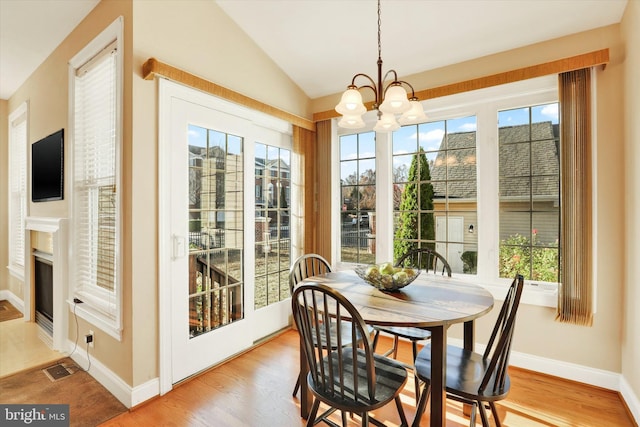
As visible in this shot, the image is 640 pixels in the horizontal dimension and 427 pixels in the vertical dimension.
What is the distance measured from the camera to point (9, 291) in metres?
4.44

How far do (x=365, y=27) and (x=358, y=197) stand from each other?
1.61m

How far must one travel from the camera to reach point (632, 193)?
204cm

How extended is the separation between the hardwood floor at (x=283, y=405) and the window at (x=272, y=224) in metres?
0.85

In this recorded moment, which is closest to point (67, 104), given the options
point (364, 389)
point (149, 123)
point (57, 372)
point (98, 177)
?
point (98, 177)

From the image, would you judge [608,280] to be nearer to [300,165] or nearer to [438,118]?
[438,118]

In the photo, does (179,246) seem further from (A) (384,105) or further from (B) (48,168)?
(B) (48,168)

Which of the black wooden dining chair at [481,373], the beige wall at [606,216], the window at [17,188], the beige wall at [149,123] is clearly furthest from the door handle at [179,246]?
the window at [17,188]

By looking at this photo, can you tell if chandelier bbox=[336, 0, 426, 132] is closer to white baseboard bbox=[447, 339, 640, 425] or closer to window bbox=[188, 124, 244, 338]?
window bbox=[188, 124, 244, 338]

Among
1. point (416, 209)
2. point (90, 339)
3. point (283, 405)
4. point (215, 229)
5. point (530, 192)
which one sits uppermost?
point (530, 192)

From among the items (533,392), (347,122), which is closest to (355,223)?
(347,122)

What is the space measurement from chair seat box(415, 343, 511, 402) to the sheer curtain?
109cm

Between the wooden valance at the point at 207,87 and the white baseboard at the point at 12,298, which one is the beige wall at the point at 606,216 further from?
the white baseboard at the point at 12,298

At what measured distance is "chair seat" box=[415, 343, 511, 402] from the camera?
4.70 feet

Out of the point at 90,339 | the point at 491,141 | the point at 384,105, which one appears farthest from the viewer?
the point at 491,141
